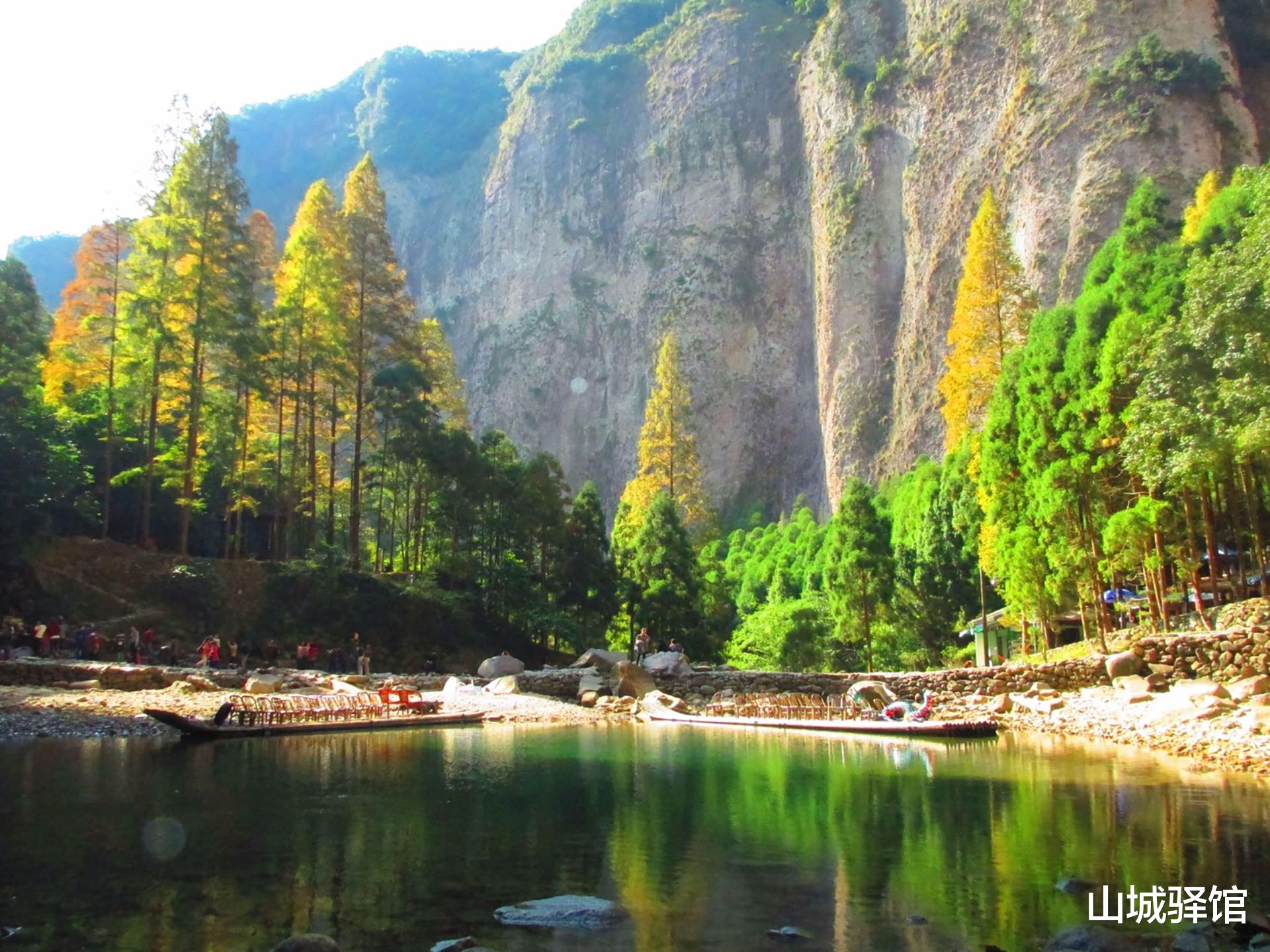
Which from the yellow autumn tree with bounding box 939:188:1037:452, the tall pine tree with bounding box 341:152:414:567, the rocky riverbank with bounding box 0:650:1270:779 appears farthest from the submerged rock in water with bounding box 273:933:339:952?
the yellow autumn tree with bounding box 939:188:1037:452

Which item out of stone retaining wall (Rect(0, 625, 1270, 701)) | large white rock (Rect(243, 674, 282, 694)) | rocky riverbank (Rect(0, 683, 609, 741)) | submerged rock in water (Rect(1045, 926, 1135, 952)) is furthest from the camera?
large white rock (Rect(243, 674, 282, 694))

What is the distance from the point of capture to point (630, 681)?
1090 inches

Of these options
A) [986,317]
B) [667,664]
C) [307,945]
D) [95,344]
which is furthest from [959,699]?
[95,344]

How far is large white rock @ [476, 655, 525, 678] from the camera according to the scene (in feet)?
93.3

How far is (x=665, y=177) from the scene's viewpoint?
84000 mm

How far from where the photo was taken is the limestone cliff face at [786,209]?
5031 centimetres

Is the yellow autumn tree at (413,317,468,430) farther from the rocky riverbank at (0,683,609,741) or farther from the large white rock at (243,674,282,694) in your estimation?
the rocky riverbank at (0,683,609,741)

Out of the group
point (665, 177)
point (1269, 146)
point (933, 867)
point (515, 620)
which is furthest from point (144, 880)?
point (665, 177)

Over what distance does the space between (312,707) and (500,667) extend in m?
8.98

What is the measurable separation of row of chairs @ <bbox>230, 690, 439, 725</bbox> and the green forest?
746cm

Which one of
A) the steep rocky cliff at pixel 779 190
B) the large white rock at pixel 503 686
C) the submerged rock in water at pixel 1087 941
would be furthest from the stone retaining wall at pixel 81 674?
the steep rocky cliff at pixel 779 190

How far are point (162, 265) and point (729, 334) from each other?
53405 mm

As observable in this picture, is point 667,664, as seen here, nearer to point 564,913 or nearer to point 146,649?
point 146,649

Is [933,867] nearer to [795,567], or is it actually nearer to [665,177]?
[795,567]
